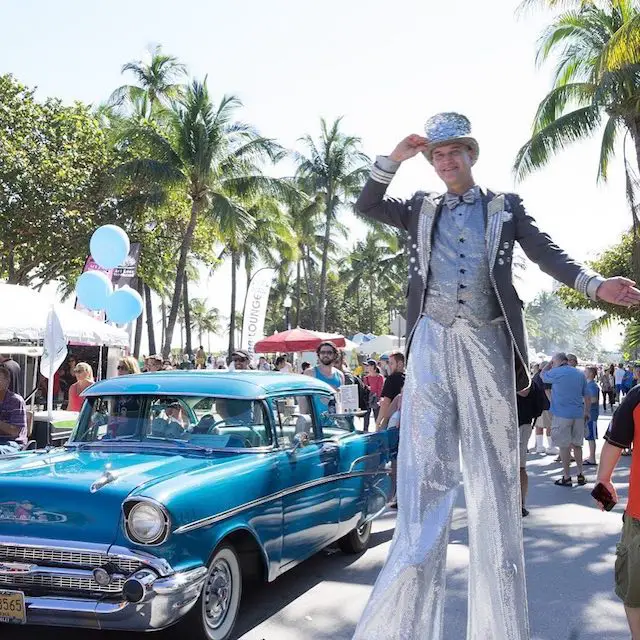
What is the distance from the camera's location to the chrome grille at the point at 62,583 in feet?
13.4

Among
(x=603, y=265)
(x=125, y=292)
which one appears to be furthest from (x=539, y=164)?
(x=603, y=265)

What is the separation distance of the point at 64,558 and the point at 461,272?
7.97 feet

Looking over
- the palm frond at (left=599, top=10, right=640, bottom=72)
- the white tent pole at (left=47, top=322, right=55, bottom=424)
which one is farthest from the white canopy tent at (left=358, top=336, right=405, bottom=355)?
the white tent pole at (left=47, top=322, right=55, bottom=424)

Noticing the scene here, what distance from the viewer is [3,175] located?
2456cm

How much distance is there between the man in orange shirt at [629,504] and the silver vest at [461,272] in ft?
3.02

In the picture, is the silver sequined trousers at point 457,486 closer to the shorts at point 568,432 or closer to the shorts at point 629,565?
the shorts at point 629,565

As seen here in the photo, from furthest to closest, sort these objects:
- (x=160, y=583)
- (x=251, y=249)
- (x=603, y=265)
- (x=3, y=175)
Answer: (x=251, y=249) → (x=603, y=265) → (x=3, y=175) → (x=160, y=583)

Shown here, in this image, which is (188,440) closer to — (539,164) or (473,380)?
(473,380)

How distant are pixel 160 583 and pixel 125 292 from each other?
10.8 metres

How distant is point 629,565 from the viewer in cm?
350

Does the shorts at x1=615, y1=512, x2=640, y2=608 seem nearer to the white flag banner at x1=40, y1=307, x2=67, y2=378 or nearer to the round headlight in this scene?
the round headlight

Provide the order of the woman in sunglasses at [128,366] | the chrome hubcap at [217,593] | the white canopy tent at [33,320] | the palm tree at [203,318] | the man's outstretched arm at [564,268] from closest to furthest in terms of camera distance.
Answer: the man's outstretched arm at [564,268] < the chrome hubcap at [217,593] < the woman in sunglasses at [128,366] < the white canopy tent at [33,320] < the palm tree at [203,318]

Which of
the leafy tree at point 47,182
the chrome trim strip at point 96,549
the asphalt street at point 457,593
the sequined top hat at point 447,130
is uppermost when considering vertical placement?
the leafy tree at point 47,182

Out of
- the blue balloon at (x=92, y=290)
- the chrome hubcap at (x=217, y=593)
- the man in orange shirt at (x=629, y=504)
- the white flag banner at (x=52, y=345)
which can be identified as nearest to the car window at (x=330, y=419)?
the chrome hubcap at (x=217, y=593)
